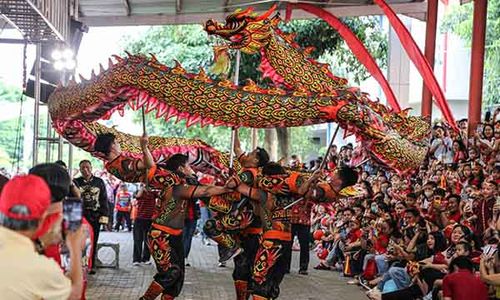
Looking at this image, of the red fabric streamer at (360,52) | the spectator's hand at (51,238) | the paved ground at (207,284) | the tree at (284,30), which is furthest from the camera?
the tree at (284,30)

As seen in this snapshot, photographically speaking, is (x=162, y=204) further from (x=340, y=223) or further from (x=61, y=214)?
(x=340, y=223)

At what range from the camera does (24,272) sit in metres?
3.33

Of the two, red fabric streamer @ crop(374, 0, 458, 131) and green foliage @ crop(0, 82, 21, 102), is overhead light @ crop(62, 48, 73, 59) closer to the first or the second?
red fabric streamer @ crop(374, 0, 458, 131)

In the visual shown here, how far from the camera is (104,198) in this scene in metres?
12.0

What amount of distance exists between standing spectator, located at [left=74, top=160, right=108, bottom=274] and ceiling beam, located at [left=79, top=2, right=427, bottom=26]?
6699 mm

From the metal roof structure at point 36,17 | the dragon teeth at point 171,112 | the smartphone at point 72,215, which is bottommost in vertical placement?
the smartphone at point 72,215

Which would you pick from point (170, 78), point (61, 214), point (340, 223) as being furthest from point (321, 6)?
point (61, 214)

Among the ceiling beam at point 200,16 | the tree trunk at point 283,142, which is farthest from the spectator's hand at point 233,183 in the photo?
the tree trunk at point 283,142

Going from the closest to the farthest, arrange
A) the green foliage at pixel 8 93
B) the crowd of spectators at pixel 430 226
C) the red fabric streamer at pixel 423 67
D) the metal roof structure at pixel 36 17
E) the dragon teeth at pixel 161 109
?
1. the crowd of spectators at pixel 430 226
2. the dragon teeth at pixel 161 109
3. the metal roof structure at pixel 36 17
4. the red fabric streamer at pixel 423 67
5. the green foliage at pixel 8 93

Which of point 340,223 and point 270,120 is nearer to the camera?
point 270,120

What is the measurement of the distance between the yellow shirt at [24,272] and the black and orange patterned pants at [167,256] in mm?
5089

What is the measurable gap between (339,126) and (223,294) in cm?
323

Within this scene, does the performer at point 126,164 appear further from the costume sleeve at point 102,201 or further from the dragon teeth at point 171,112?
the costume sleeve at point 102,201

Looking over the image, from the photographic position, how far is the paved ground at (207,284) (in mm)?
10883
